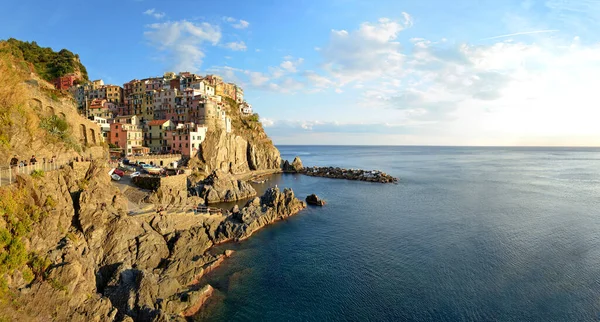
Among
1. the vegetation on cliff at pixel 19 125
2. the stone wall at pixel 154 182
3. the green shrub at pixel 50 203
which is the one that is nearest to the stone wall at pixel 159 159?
the stone wall at pixel 154 182

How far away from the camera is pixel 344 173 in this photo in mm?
109562

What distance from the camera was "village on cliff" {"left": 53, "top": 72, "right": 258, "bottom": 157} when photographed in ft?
266

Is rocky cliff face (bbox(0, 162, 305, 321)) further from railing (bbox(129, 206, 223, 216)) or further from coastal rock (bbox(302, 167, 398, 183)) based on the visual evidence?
coastal rock (bbox(302, 167, 398, 183))

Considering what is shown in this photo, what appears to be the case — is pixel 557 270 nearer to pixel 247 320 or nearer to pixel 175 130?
pixel 247 320

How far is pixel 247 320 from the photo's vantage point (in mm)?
24172

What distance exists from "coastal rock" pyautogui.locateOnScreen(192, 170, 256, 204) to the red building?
2696 inches

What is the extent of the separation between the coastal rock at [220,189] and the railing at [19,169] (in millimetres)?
31569

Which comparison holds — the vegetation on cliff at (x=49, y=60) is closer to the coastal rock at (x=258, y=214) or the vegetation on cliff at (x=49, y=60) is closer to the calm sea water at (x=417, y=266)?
the coastal rock at (x=258, y=214)

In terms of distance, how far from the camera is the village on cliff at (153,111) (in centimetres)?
8106

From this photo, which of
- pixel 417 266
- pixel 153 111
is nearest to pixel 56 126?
pixel 417 266

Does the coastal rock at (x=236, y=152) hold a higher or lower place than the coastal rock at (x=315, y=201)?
higher

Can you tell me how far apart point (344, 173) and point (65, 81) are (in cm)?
9454

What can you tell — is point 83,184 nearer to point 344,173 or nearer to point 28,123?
point 28,123

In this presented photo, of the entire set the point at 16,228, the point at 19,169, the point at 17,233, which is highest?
the point at 19,169
